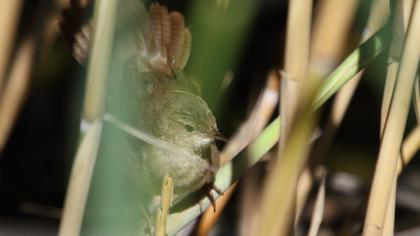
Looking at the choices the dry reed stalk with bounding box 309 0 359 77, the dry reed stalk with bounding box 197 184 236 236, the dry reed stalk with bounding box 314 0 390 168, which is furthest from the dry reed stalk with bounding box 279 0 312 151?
the dry reed stalk with bounding box 197 184 236 236

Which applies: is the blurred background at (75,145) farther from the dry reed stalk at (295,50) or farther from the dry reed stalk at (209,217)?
the dry reed stalk at (295,50)

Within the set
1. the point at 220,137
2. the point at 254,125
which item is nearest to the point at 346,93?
the point at 254,125

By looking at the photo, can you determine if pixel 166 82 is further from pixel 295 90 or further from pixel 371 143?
pixel 371 143

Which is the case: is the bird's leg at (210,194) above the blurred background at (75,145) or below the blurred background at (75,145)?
below

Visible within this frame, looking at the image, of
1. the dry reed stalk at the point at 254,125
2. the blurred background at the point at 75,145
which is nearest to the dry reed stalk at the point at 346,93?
the dry reed stalk at the point at 254,125

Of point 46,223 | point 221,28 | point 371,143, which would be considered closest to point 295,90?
point 221,28

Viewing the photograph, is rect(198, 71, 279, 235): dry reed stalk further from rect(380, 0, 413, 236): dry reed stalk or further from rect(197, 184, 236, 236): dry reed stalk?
rect(380, 0, 413, 236): dry reed stalk

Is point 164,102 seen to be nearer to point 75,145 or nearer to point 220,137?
point 220,137
